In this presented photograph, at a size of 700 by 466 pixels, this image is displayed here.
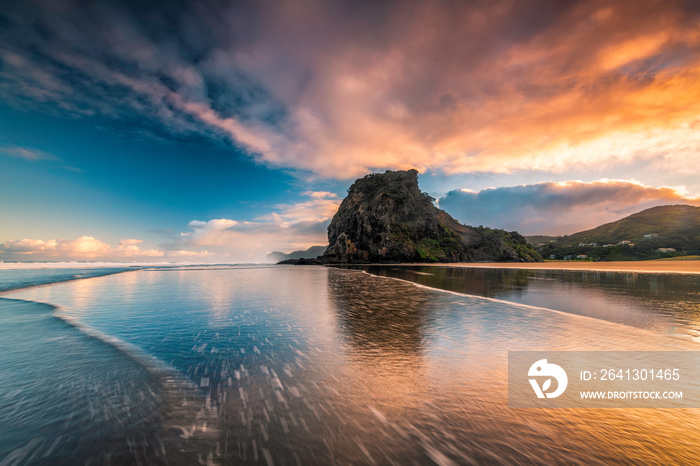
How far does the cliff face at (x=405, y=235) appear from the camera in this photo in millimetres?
111000

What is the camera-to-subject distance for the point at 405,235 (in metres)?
114

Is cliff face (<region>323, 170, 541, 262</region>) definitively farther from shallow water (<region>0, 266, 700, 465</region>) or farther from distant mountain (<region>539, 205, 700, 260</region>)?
shallow water (<region>0, 266, 700, 465</region>)

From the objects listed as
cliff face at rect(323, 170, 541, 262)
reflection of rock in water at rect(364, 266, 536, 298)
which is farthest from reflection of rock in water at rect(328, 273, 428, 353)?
cliff face at rect(323, 170, 541, 262)

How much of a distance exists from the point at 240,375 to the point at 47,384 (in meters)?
4.34

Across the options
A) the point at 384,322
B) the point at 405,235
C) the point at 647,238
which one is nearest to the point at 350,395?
the point at 384,322

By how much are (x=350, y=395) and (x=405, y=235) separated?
11071 centimetres

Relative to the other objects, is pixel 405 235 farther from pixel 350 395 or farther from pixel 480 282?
pixel 350 395

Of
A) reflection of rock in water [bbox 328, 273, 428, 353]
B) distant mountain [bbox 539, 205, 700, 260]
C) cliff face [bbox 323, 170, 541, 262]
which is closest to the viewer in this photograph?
reflection of rock in water [bbox 328, 273, 428, 353]

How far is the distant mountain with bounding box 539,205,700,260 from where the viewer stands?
11719cm

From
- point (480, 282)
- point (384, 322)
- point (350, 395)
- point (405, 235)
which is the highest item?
point (405, 235)

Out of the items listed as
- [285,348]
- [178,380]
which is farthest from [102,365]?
[285,348]

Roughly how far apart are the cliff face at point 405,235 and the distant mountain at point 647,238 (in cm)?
3470

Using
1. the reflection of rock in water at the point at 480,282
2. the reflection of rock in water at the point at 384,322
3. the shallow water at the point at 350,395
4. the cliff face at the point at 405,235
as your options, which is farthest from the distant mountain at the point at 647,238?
the shallow water at the point at 350,395

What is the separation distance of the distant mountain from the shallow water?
151 meters
